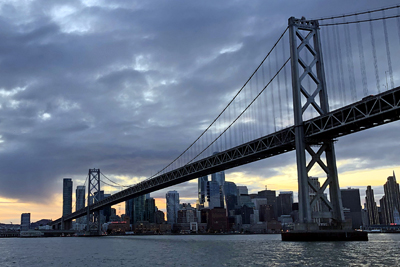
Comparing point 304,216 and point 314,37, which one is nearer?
point 304,216

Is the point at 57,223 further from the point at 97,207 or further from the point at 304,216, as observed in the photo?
the point at 304,216

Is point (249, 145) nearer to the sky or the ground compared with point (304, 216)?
nearer to the sky

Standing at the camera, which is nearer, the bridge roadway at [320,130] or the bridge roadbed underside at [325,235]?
the bridge roadway at [320,130]

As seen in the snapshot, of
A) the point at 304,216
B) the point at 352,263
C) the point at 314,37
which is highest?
the point at 314,37

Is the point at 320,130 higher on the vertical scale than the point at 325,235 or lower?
higher

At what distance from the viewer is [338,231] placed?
143 feet

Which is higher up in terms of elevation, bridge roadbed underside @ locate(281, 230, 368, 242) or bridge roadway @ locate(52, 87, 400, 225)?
bridge roadway @ locate(52, 87, 400, 225)

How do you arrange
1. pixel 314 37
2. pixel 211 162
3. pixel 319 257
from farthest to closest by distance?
pixel 211 162
pixel 314 37
pixel 319 257

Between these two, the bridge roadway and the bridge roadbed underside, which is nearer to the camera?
the bridge roadway

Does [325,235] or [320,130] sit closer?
[325,235]

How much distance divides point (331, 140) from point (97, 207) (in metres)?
99.0

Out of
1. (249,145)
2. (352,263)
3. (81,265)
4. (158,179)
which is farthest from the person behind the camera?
(158,179)

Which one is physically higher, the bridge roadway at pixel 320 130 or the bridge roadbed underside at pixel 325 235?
the bridge roadway at pixel 320 130

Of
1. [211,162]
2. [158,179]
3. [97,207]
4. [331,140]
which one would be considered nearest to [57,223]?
[97,207]
